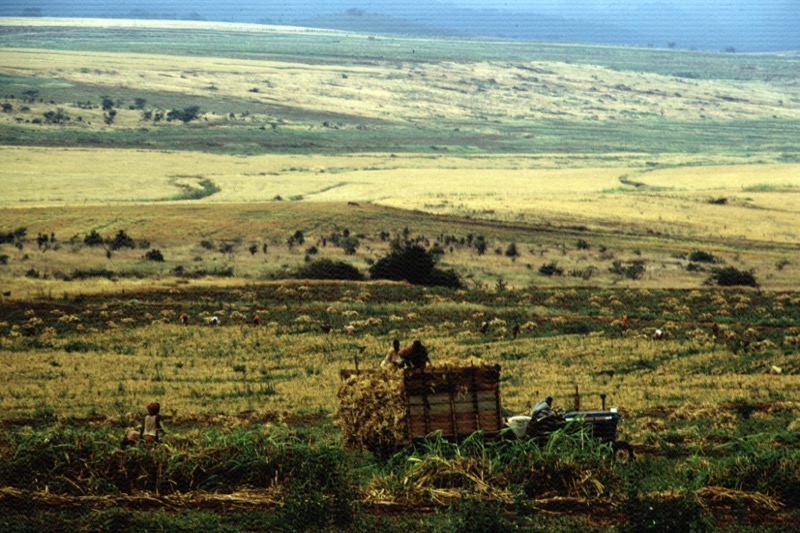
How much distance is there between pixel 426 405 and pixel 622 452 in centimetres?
324

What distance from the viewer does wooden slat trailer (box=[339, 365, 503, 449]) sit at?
16297mm

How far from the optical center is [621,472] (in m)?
16.1

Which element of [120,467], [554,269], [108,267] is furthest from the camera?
[554,269]

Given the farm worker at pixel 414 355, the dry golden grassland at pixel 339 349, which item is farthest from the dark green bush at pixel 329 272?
the farm worker at pixel 414 355

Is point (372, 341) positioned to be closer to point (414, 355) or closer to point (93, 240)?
point (414, 355)

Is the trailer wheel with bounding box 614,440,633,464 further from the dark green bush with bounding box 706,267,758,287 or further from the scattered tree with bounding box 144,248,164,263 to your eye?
the scattered tree with bounding box 144,248,164,263

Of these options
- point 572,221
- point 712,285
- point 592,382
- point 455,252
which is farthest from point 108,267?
point 572,221

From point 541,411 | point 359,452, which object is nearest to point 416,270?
point 359,452

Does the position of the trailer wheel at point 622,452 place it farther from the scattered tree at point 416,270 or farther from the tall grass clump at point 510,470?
the scattered tree at point 416,270

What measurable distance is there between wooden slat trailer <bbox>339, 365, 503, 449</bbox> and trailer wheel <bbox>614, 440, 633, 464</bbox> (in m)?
1.95

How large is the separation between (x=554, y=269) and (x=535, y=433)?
45.2 meters

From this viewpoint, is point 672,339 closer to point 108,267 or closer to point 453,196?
point 108,267

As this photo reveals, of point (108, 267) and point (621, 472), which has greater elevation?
point (621, 472)

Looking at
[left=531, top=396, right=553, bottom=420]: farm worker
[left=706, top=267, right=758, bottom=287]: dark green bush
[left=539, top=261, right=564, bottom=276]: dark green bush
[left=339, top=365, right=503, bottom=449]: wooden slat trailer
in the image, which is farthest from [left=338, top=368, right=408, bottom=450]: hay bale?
[left=539, top=261, right=564, bottom=276]: dark green bush
